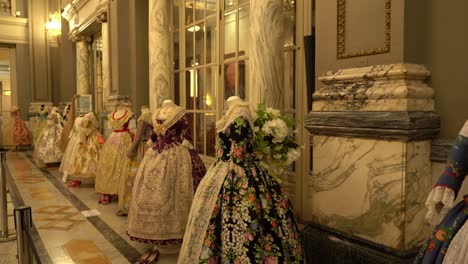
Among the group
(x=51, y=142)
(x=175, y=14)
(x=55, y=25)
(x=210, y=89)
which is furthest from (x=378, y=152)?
(x=55, y=25)

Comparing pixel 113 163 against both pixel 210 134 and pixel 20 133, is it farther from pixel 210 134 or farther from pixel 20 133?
pixel 20 133

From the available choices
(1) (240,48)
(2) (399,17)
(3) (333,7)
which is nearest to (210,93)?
(1) (240,48)

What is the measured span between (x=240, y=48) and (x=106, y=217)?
249 cm

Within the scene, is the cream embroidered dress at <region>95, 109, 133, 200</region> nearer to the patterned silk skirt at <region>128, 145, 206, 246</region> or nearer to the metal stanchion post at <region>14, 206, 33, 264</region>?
the patterned silk skirt at <region>128, 145, 206, 246</region>

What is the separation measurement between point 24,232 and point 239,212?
108 centimetres

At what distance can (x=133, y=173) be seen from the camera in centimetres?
458

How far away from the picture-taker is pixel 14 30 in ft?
40.4

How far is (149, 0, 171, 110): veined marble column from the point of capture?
5.29 meters

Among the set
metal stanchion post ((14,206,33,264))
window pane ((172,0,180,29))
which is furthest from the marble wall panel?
window pane ((172,0,180,29))

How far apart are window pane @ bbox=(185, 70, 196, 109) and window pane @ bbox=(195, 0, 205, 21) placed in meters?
0.72

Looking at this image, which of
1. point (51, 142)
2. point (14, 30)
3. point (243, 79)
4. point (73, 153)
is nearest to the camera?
point (243, 79)

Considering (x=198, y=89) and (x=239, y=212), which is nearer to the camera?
(x=239, y=212)

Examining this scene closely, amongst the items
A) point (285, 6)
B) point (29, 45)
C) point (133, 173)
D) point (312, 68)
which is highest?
point (29, 45)

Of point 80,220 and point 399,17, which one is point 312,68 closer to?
point 399,17
